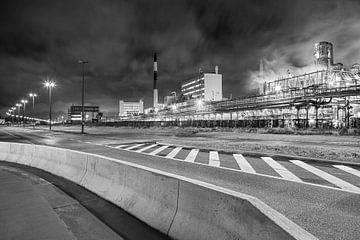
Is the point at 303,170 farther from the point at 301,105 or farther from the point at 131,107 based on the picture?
the point at 131,107

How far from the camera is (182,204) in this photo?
143 inches

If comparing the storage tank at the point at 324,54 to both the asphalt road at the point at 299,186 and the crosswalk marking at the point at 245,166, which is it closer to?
the asphalt road at the point at 299,186

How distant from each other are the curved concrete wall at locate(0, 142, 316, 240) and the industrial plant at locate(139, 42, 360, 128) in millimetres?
31705

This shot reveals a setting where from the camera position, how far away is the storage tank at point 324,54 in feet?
237

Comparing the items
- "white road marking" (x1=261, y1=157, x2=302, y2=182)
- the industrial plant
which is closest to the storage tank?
the industrial plant

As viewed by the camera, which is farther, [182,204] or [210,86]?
[210,86]

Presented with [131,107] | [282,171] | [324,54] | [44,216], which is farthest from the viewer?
[131,107]

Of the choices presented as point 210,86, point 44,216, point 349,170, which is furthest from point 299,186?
point 210,86

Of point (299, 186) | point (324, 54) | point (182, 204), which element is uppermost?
point (324, 54)

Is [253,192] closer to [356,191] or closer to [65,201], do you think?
[356,191]

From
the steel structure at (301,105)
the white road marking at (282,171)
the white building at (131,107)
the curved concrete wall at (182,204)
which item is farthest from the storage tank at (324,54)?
the white building at (131,107)

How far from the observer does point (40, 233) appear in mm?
3934

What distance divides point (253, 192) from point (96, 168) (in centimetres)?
431

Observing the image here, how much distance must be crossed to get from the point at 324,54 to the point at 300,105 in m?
44.7
